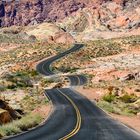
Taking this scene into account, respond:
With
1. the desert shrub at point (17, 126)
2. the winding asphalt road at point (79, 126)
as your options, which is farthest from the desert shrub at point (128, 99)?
the desert shrub at point (17, 126)

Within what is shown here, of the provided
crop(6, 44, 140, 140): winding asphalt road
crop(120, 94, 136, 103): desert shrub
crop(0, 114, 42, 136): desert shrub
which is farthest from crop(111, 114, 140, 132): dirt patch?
crop(120, 94, 136, 103): desert shrub

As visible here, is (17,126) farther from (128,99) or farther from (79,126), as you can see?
(128,99)

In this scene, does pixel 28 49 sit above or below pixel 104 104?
above

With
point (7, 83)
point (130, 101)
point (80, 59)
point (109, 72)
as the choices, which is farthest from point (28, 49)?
point (130, 101)

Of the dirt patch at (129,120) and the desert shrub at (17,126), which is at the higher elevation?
the desert shrub at (17,126)

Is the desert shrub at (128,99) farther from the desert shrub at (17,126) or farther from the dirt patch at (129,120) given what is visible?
the desert shrub at (17,126)

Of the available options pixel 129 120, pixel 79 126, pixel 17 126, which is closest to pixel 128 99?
pixel 129 120

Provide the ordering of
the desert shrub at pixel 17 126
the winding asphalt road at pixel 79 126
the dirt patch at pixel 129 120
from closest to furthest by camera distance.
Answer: the desert shrub at pixel 17 126, the winding asphalt road at pixel 79 126, the dirt patch at pixel 129 120

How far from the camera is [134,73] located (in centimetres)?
8631

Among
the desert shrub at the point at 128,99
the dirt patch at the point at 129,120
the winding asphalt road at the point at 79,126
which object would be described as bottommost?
the dirt patch at the point at 129,120

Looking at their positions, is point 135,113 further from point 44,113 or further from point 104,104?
point 44,113

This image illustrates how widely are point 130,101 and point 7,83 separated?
967 inches

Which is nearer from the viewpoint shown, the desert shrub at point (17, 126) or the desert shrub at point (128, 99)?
the desert shrub at point (17, 126)

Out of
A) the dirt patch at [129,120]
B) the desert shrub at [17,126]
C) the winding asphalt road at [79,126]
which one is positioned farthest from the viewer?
the dirt patch at [129,120]
